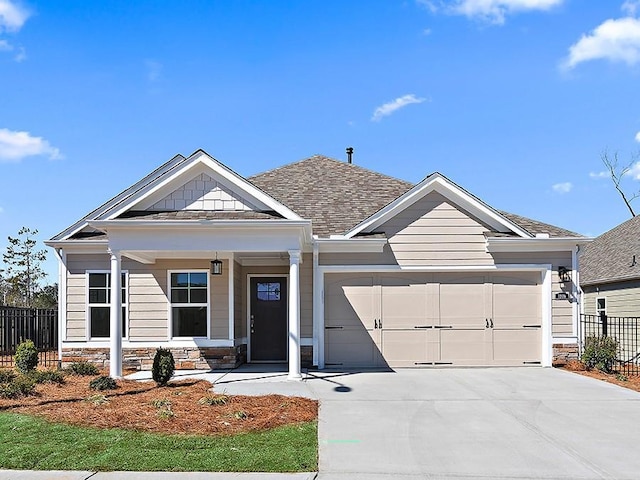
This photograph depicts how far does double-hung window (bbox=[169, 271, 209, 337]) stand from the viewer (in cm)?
1293

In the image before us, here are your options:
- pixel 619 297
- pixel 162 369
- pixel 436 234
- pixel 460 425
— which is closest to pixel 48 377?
pixel 162 369

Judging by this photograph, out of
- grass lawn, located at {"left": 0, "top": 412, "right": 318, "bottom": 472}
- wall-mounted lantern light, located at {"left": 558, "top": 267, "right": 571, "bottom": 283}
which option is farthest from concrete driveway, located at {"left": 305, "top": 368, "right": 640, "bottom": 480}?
wall-mounted lantern light, located at {"left": 558, "top": 267, "right": 571, "bottom": 283}

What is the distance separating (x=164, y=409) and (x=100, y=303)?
20.6ft

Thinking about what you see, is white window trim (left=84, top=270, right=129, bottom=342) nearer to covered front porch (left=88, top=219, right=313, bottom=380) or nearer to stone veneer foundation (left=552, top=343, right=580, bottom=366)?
covered front porch (left=88, top=219, right=313, bottom=380)

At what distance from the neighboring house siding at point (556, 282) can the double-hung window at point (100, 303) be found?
29.9 ft

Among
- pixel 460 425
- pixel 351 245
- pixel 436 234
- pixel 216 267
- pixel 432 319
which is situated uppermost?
pixel 436 234

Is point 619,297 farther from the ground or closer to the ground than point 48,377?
farther from the ground

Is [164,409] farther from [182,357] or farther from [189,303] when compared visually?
[189,303]

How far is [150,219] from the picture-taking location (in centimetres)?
1092

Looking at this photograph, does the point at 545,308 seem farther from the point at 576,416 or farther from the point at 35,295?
the point at 35,295

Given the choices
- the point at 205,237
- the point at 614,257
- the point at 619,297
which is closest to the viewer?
the point at 205,237

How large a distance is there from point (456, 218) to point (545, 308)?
3031 mm

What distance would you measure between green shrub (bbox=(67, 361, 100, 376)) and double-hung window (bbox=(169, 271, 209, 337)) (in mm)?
1881

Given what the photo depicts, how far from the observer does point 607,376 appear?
1183 centimetres
